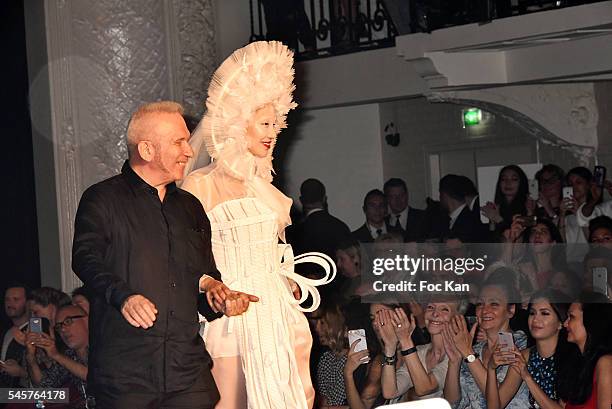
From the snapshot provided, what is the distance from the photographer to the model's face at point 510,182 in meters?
7.80

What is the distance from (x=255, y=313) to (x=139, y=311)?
3.45 feet

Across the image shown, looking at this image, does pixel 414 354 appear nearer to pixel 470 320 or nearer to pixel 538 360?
pixel 470 320

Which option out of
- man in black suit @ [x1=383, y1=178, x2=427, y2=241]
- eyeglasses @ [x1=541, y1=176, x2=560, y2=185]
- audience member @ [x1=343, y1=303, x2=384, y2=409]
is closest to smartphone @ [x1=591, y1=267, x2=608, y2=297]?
audience member @ [x1=343, y1=303, x2=384, y2=409]

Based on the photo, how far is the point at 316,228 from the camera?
27.0ft

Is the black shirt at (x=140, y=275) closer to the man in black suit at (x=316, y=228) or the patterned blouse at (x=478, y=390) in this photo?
the patterned blouse at (x=478, y=390)

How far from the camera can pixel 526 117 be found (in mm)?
8789

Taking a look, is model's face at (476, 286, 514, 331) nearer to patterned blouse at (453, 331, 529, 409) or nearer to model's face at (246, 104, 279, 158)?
patterned blouse at (453, 331, 529, 409)

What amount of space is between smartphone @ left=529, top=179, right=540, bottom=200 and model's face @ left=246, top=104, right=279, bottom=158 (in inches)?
142

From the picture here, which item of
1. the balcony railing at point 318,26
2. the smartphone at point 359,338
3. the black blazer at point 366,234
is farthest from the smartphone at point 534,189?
the smartphone at point 359,338

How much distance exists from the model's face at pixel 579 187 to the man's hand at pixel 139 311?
15.2 ft

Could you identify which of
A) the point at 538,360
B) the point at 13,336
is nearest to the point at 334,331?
the point at 538,360

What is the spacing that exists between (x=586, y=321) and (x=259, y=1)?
4749 millimetres

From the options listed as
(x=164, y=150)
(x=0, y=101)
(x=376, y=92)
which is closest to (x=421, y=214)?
(x=376, y=92)

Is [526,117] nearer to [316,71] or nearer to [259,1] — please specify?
[316,71]
